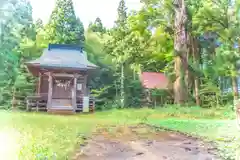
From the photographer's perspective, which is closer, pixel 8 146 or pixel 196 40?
pixel 8 146

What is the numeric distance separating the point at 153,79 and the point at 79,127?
0.44m

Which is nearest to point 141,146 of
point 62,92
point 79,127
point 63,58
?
point 79,127

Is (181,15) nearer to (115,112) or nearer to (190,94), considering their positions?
(190,94)

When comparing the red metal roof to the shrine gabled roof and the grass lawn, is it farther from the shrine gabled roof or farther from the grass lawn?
the shrine gabled roof

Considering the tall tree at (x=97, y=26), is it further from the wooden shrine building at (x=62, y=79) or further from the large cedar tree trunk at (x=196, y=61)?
the large cedar tree trunk at (x=196, y=61)

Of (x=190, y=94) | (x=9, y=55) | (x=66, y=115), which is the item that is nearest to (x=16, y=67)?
(x=9, y=55)

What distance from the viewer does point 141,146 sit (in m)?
1.39

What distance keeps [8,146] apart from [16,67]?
0.37 metres

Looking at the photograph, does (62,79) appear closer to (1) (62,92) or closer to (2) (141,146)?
(1) (62,92)

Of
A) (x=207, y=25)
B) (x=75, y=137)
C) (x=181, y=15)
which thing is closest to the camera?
(x=75, y=137)

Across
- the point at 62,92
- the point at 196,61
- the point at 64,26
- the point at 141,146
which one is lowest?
the point at 141,146

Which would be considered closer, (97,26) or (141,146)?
(141,146)

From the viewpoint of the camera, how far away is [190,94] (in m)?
1.49

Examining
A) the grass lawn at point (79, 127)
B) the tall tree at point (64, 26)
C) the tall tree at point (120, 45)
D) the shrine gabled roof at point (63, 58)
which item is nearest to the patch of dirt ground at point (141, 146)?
the grass lawn at point (79, 127)
